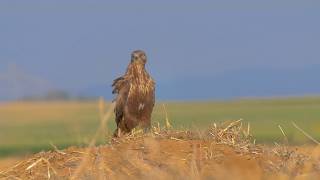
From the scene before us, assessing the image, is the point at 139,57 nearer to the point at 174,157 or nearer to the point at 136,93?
the point at 136,93

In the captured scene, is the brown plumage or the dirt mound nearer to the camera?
the dirt mound

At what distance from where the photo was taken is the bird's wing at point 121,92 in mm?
15055

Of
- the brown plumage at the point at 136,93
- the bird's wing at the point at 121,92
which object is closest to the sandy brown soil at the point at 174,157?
the brown plumage at the point at 136,93

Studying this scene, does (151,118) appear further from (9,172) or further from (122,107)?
(9,172)

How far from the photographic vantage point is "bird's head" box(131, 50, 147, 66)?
14.8 m

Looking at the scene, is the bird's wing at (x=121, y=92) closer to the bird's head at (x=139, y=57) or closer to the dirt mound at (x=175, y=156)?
the bird's head at (x=139, y=57)

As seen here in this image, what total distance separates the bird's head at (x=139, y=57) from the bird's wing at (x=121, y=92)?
36 cm

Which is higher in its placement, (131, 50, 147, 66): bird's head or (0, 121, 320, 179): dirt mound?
(131, 50, 147, 66): bird's head

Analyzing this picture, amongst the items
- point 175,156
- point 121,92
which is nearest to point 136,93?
point 121,92

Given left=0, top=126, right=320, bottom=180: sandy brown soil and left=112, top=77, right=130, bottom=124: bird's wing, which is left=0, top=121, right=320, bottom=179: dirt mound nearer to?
left=0, top=126, right=320, bottom=180: sandy brown soil

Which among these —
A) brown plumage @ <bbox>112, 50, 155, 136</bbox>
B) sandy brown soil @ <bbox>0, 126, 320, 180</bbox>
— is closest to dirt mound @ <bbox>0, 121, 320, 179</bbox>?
sandy brown soil @ <bbox>0, 126, 320, 180</bbox>

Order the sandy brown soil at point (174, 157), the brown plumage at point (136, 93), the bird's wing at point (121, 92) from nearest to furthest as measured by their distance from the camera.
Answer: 1. the sandy brown soil at point (174, 157)
2. the brown plumage at point (136, 93)
3. the bird's wing at point (121, 92)

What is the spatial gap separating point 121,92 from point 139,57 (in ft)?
2.08

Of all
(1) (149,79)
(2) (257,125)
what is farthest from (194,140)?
(2) (257,125)
